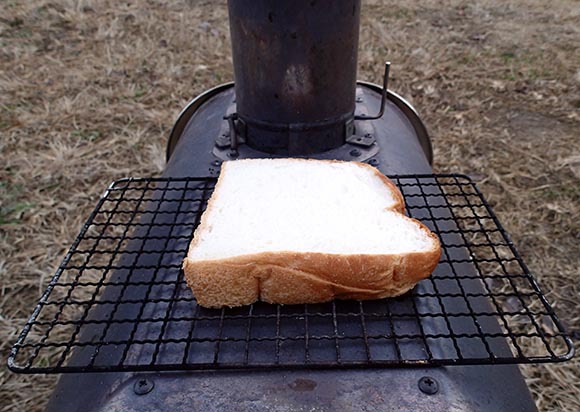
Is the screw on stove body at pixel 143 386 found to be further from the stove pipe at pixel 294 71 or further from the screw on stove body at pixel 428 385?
the stove pipe at pixel 294 71

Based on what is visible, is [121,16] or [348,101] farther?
[121,16]

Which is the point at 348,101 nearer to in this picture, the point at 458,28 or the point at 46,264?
the point at 46,264

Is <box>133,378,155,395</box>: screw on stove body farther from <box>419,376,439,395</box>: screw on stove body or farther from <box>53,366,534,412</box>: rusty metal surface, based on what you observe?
<box>419,376,439,395</box>: screw on stove body

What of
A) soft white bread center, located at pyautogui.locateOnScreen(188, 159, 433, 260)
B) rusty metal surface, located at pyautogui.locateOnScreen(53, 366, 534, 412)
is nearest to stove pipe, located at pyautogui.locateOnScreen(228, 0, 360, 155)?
soft white bread center, located at pyautogui.locateOnScreen(188, 159, 433, 260)

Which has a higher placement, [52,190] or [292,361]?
[292,361]

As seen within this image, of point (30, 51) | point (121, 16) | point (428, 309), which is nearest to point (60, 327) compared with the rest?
point (428, 309)

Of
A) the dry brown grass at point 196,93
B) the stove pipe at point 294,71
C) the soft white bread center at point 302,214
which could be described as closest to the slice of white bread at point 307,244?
the soft white bread center at point 302,214
